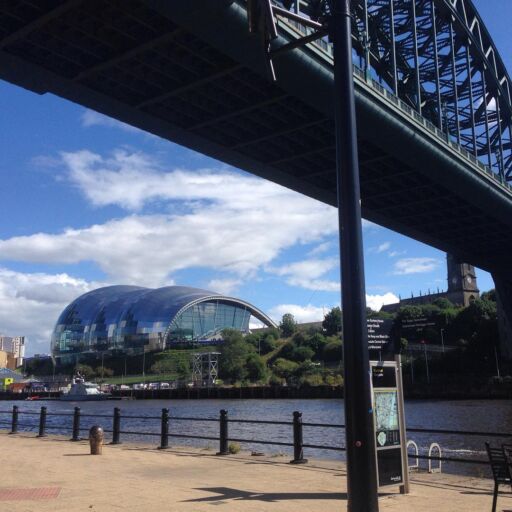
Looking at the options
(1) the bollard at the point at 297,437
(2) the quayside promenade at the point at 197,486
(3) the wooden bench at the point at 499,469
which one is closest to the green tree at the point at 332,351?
(2) the quayside promenade at the point at 197,486

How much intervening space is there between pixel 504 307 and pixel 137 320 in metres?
110

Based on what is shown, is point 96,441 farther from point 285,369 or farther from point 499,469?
point 285,369

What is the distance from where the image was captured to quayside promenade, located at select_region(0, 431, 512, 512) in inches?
362

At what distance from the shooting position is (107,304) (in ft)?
585

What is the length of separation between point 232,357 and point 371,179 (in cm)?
10316

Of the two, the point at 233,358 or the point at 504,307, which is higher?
the point at 504,307

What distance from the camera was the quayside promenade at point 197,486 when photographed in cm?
919

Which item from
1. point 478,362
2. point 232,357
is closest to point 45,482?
point 478,362

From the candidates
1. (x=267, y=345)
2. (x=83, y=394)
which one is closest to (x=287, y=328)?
(x=267, y=345)

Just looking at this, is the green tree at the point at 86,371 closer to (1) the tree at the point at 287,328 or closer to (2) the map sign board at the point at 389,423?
(1) the tree at the point at 287,328

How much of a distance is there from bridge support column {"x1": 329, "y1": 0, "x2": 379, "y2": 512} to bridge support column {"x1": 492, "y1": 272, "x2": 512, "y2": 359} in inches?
2864

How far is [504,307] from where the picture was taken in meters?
79.9

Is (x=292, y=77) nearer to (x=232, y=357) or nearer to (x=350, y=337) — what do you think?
(x=350, y=337)

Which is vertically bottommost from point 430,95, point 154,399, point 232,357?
point 154,399
